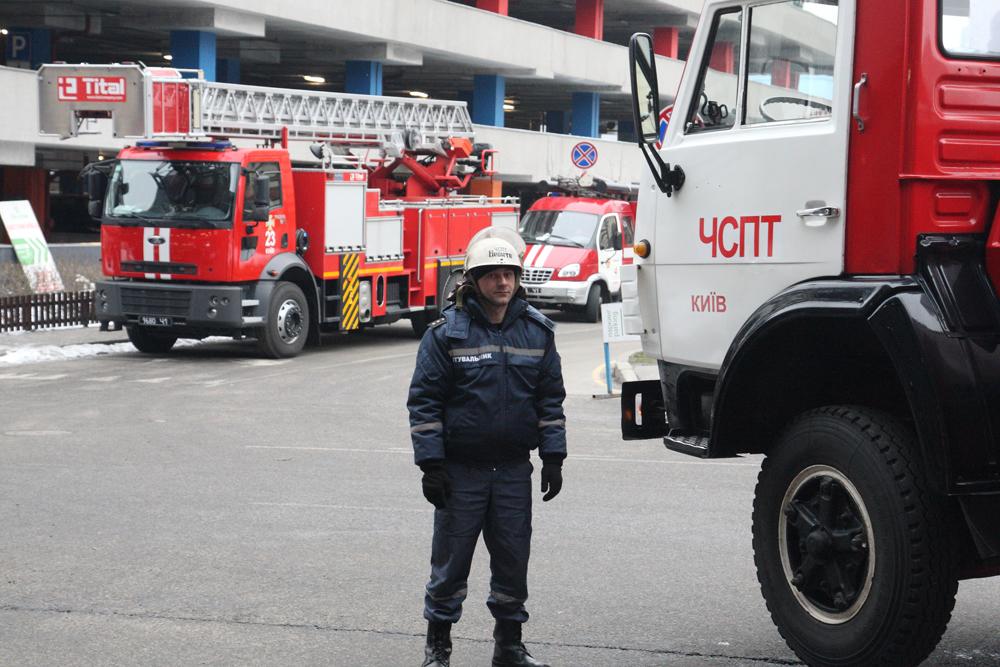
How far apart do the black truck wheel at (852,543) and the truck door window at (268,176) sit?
13949 mm

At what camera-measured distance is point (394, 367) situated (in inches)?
749

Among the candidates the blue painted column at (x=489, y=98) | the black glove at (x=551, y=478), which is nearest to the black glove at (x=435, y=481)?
the black glove at (x=551, y=478)

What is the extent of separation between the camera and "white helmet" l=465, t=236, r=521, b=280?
564cm

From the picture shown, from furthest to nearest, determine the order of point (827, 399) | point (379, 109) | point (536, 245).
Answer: point (536, 245) < point (379, 109) < point (827, 399)

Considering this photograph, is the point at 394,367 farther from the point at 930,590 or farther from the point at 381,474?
the point at 930,590

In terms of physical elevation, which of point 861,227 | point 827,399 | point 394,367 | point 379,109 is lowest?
point 394,367

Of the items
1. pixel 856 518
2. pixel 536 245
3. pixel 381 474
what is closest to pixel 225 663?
pixel 856 518

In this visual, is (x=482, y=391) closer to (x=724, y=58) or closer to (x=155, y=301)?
(x=724, y=58)

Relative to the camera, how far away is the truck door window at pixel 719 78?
6227 mm

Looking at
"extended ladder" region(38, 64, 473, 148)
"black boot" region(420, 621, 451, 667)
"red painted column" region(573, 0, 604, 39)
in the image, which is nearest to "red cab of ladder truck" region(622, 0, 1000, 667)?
"black boot" region(420, 621, 451, 667)

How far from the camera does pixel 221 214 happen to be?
61.8ft

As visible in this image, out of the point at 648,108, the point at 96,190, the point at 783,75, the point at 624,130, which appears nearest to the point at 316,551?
the point at 648,108

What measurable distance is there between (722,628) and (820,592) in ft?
3.33

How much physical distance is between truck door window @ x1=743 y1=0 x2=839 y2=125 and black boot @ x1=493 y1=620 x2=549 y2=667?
2314 mm
